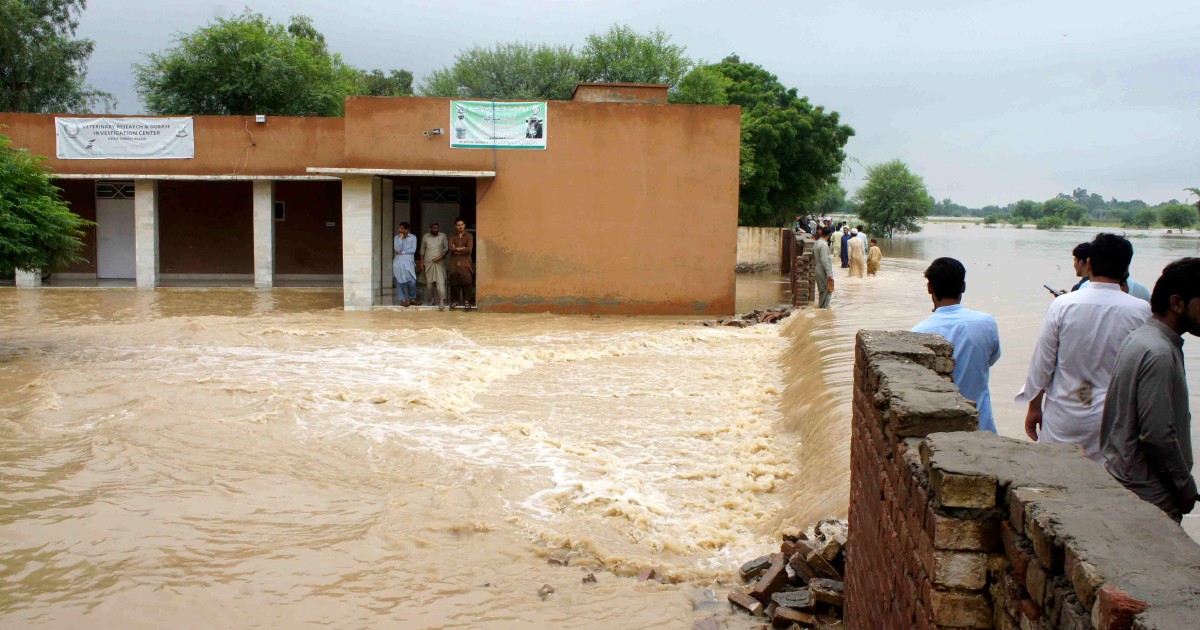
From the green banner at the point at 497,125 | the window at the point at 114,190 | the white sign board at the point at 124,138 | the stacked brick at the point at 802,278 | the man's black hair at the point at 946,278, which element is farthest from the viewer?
the window at the point at 114,190

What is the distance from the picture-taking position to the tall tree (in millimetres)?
40594

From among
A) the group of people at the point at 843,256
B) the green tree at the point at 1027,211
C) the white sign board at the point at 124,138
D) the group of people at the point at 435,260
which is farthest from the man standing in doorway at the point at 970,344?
the green tree at the point at 1027,211

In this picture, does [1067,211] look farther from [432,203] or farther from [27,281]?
[27,281]

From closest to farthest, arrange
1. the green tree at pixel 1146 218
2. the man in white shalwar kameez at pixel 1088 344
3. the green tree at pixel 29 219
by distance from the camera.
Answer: the man in white shalwar kameez at pixel 1088 344, the green tree at pixel 29 219, the green tree at pixel 1146 218

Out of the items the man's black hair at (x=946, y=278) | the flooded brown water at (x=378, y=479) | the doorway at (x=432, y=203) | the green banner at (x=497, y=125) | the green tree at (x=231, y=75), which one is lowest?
the flooded brown water at (x=378, y=479)

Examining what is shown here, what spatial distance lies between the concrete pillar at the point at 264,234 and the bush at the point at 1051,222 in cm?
11519

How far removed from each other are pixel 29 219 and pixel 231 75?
2374 cm

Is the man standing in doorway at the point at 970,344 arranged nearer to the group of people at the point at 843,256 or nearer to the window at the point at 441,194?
the group of people at the point at 843,256

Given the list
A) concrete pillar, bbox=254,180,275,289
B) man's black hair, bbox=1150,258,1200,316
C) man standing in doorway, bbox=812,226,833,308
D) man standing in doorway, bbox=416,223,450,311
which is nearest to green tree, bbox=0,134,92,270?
man standing in doorway, bbox=416,223,450,311

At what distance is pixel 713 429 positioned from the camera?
9719 mm

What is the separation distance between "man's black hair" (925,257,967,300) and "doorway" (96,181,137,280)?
76.3ft

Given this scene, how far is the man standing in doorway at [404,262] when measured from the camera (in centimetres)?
1836

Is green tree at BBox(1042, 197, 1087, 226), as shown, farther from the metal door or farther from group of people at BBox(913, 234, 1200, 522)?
group of people at BBox(913, 234, 1200, 522)

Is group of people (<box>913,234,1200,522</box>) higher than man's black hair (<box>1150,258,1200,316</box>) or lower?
lower
